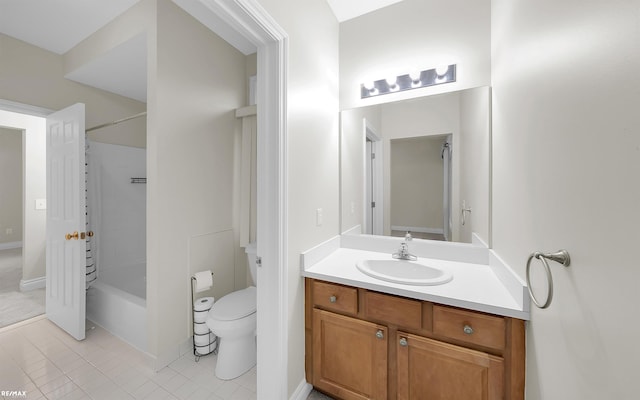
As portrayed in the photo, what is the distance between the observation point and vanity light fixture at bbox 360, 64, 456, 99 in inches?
62.8

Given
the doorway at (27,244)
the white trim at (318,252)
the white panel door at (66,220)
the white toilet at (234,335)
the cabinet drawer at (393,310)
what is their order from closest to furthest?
the cabinet drawer at (393,310) → the white trim at (318,252) → the white toilet at (234,335) → the white panel door at (66,220) → the doorway at (27,244)

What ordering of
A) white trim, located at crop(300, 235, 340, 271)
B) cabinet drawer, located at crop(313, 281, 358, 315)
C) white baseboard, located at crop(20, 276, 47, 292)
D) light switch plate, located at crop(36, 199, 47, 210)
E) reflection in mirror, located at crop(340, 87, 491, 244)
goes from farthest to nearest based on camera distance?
light switch plate, located at crop(36, 199, 47, 210)
white baseboard, located at crop(20, 276, 47, 292)
reflection in mirror, located at crop(340, 87, 491, 244)
white trim, located at crop(300, 235, 340, 271)
cabinet drawer, located at crop(313, 281, 358, 315)

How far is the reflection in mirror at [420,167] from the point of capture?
1510mm

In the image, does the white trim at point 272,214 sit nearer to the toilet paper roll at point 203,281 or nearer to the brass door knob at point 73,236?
the toilet paper roll at point 203,281

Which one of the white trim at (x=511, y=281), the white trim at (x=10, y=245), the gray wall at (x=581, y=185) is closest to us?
the gray wall at (x=581, y=185)

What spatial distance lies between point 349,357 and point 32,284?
425cm

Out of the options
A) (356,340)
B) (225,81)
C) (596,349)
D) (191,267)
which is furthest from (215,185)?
(596,349)

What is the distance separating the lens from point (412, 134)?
5.72ft

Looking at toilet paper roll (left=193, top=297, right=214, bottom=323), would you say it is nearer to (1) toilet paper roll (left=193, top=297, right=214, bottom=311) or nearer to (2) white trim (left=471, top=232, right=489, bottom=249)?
(1) toilet paper roll (left=193, top=297, right=214, bottom=311)

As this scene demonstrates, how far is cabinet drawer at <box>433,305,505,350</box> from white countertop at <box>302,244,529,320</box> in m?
0.05

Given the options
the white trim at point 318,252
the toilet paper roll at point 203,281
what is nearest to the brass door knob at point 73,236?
the toilet paper roll at point 203,281

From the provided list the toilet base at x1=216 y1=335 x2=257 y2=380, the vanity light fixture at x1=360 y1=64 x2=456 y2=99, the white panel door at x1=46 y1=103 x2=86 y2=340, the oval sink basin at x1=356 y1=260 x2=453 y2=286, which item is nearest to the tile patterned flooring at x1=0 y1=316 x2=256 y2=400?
the toilet base at x1=216 y1=335 x2=257 y2=380

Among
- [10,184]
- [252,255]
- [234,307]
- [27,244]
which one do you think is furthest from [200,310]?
[10,184]

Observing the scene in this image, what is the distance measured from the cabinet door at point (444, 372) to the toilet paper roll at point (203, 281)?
5.08 ft
